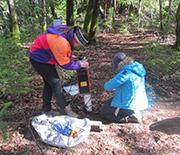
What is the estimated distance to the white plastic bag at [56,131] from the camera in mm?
2425

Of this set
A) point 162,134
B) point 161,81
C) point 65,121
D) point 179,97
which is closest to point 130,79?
point 162,134

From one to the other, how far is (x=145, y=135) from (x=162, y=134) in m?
0.30

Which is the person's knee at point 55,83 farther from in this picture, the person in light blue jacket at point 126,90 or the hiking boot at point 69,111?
the person in light blue jacket at point 126,90

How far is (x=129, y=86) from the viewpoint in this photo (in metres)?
2.83

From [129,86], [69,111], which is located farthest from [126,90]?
[69,111]

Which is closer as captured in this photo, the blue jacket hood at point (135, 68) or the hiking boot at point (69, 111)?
the blue jacket hood at point (135, 68)

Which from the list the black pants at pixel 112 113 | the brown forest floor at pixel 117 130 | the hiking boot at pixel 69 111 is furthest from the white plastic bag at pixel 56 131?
the black pants at pixel 112 113

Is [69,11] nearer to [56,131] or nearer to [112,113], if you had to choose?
[112,113]

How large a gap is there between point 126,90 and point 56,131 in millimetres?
1448

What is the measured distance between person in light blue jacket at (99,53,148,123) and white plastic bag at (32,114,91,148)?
2.21 ft

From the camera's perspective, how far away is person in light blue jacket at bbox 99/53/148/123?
2.73 m

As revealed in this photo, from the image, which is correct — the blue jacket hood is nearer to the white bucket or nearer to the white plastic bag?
the white bucket

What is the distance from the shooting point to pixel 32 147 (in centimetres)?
236

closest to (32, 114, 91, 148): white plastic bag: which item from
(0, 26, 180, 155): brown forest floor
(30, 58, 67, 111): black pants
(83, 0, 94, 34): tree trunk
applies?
(0, 26, 180, 155): brown forest floor
